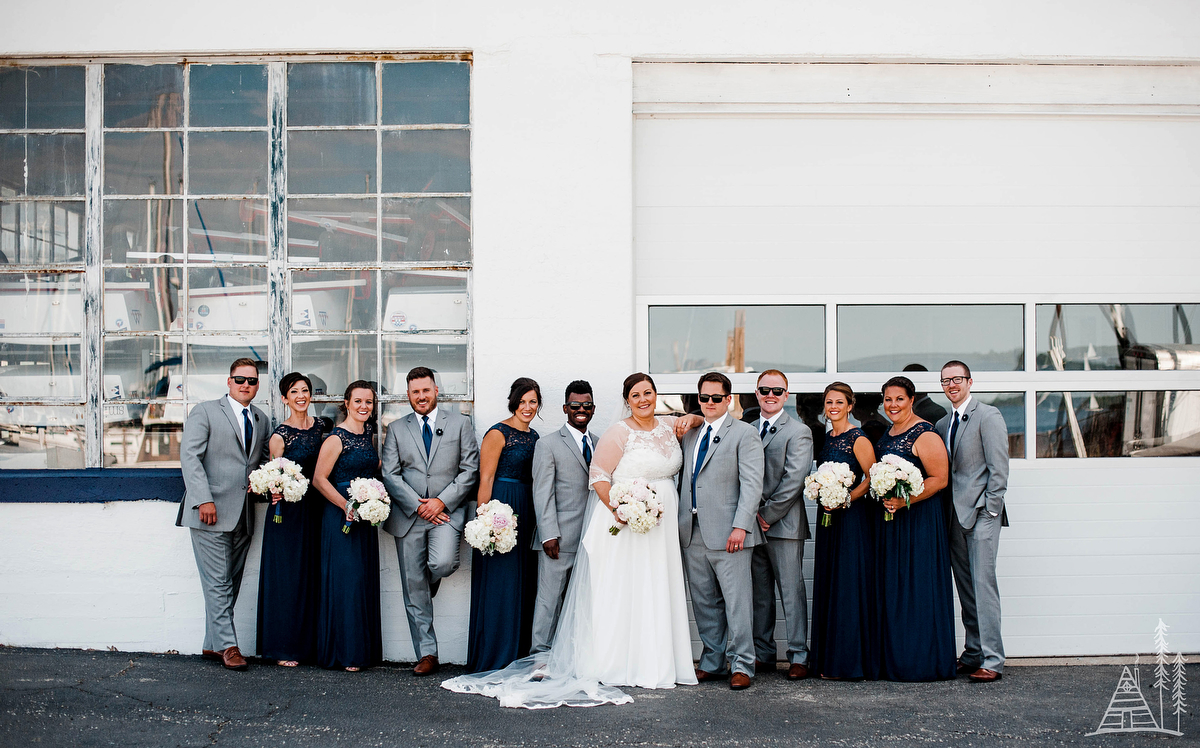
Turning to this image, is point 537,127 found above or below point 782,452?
above

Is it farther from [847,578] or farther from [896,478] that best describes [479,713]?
[896,478]

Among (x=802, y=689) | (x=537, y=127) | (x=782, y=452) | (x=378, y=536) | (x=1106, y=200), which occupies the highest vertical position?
(x=537, y=127)

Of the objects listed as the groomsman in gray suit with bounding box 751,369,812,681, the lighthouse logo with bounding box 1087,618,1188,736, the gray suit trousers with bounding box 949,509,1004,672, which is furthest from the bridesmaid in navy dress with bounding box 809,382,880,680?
the lighthouse logo with bounding box 1087,618,1188,736

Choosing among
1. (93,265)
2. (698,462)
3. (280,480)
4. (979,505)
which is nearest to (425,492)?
(280,480)

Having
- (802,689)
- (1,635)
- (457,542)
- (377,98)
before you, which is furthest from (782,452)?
(1,635)

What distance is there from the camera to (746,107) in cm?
636

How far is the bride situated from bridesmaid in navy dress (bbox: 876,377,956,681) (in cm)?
137

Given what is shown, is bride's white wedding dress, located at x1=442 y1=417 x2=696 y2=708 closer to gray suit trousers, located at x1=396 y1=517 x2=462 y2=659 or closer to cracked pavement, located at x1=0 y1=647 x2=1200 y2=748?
cracked pavement, located at x1=0 y1=647 x2=1200 y2=748

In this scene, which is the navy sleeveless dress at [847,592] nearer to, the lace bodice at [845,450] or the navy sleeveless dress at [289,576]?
the lace bodice at [845,450]

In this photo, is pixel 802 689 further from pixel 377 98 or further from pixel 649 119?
pixel 377 98

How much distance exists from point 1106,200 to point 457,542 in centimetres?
564

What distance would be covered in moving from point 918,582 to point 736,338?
219 centimetres

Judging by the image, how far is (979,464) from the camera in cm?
549

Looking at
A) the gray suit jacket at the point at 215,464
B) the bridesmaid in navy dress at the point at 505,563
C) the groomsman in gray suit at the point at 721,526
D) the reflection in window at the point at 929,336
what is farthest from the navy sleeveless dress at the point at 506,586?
the reflection in window at the point at 929,336
